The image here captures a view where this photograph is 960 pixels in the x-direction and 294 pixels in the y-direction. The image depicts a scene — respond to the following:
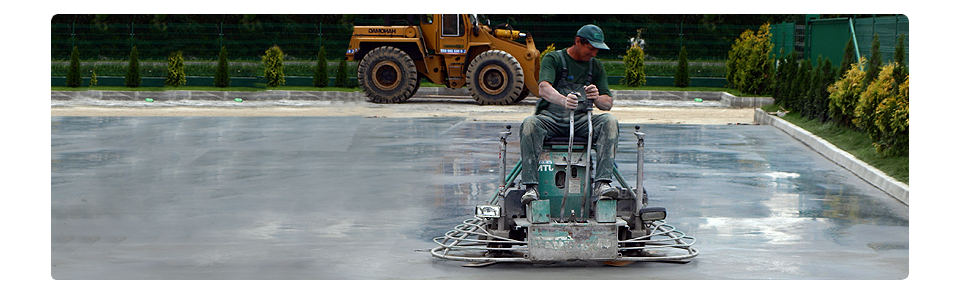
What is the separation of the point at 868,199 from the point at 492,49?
17.4 m

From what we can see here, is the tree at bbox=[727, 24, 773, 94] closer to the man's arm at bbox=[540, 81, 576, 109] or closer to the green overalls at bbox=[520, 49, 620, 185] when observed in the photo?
Result: the green overalls at bbox=[520, 49, 620, 185]

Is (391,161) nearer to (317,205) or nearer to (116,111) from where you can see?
(317,205)

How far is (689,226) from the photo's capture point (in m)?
8.88

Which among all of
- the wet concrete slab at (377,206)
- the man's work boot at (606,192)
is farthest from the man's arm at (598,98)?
the wet concrete slab at (377,206)

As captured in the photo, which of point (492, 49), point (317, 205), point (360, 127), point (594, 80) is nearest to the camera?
point (594, 80)

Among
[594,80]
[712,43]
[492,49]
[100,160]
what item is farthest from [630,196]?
[712,43]

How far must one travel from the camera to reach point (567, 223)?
23.7 feet

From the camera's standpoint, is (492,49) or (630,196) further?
(492,49)

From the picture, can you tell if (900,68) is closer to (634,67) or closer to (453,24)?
(453,24)

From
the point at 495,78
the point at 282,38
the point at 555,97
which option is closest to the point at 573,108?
the point at 555,97

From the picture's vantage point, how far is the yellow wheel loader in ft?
88.3

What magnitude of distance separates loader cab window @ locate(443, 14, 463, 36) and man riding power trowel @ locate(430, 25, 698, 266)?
19.8m

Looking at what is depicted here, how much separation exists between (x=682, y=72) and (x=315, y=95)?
35.0 feet

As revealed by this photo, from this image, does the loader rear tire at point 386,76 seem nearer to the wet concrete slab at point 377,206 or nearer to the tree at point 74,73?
the tree at point 74,73
